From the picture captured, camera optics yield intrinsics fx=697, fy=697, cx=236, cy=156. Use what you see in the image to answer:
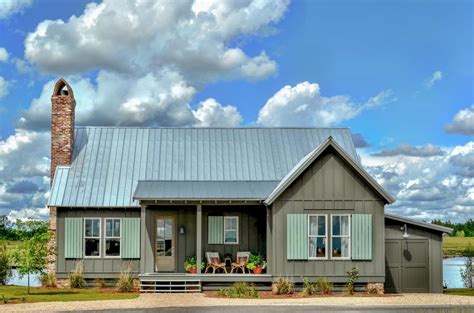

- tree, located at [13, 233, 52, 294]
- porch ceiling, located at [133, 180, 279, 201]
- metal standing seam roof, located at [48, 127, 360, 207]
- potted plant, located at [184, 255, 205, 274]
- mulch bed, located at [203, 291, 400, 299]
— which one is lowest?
mulch bed, located at [203, 291, 400, 299]

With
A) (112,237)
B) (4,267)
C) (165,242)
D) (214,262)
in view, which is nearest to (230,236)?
(214,262)

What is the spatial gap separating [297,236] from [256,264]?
7.27ft

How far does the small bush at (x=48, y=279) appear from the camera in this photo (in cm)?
2859

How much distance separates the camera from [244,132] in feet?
111

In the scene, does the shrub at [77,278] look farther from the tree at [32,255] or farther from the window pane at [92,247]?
the tree at [32,255]

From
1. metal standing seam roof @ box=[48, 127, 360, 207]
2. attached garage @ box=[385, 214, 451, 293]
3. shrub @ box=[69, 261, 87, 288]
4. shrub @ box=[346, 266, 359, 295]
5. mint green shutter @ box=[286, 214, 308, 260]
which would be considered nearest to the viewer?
shrub @ box=[346, 266, 359, 295]

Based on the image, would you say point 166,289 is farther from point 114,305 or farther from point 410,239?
point 410,239

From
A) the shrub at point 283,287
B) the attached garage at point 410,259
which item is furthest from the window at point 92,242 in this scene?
the attached garage at point 410,259

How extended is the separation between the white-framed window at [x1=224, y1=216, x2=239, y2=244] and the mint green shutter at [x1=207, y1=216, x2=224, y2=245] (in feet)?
0.55

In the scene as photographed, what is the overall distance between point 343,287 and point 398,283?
2867 millimetres

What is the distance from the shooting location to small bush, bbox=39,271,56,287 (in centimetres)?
2859

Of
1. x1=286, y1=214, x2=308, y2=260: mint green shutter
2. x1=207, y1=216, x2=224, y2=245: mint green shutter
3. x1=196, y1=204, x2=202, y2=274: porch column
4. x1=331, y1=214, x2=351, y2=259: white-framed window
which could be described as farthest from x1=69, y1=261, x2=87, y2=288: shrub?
x1=331, y1=214, x2=351, y2=259: white-framed window

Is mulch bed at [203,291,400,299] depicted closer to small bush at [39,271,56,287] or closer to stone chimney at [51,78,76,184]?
small bush at [39,271,56,287]

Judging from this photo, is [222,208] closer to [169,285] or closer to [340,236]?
[169,285]
